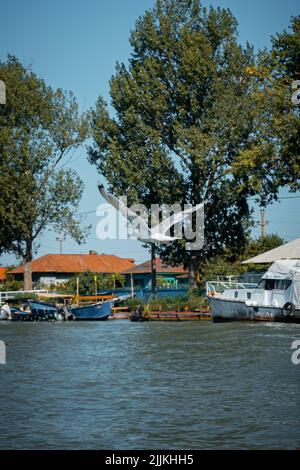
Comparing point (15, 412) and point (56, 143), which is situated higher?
point (56, 143)

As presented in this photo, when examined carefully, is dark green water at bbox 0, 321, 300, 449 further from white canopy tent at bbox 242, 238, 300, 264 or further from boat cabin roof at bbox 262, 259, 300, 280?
white canopy tent at bbox 242, 238, 300, 264

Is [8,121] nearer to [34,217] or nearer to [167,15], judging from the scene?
[34,217]

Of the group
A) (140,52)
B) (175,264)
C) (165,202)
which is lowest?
(175,264)

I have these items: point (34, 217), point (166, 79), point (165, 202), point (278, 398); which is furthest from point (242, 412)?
point (34, 217)

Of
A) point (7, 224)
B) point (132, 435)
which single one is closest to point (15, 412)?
point (132, 435)

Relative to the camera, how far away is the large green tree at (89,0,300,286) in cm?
4731

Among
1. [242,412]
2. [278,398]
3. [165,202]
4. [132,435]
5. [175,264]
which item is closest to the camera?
[132,435]

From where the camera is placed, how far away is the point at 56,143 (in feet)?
193

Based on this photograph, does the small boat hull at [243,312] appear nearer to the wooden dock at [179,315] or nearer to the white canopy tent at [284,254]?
the wooden dock at [179,315]

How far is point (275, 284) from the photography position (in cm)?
3956

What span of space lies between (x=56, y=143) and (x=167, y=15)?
13.8 metres

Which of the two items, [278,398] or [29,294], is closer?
[278,398]

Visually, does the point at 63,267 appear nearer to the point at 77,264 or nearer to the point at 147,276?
the point at 77,264
